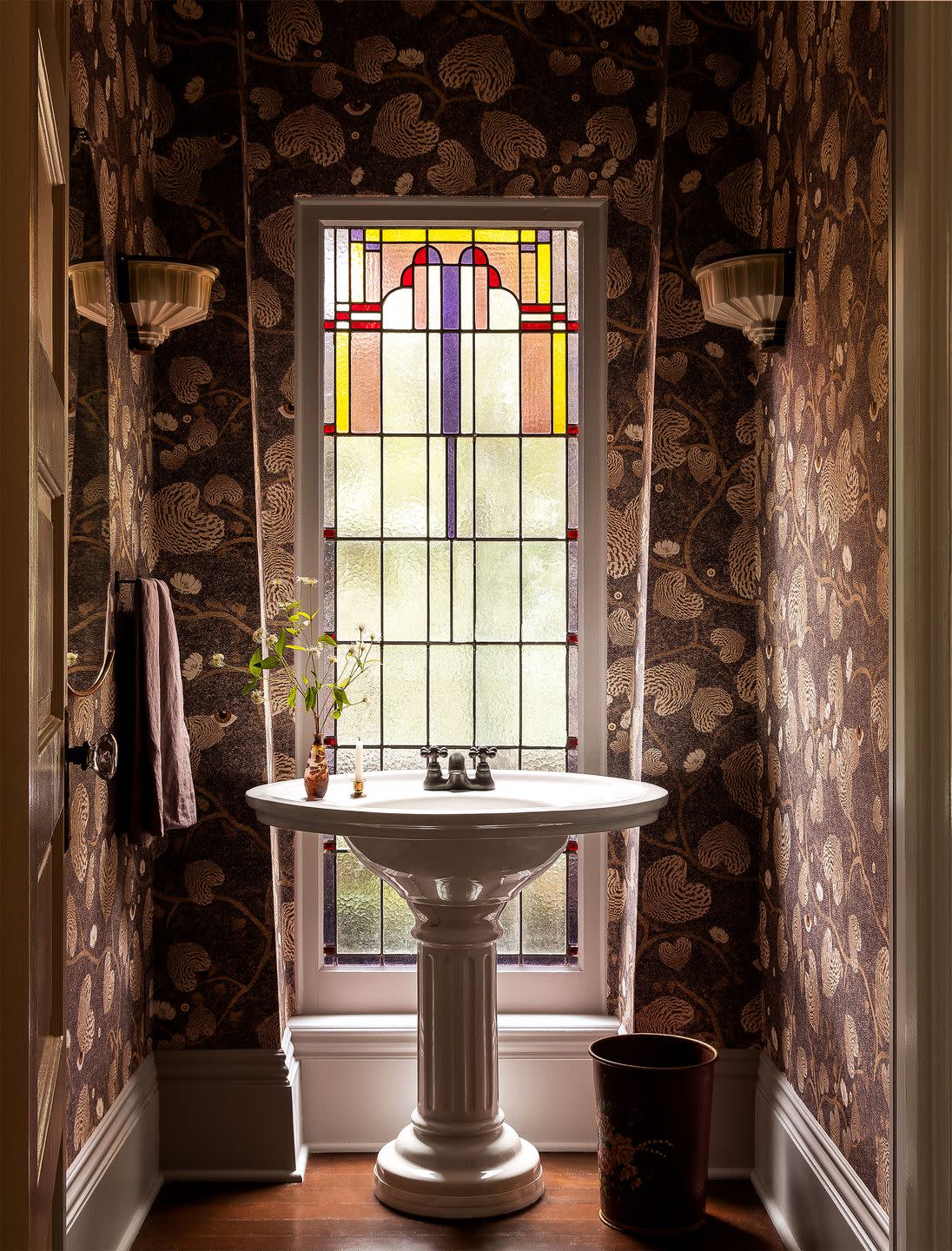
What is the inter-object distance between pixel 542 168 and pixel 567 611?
1.19 meters

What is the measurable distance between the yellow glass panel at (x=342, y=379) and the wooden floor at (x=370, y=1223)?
1958 mm

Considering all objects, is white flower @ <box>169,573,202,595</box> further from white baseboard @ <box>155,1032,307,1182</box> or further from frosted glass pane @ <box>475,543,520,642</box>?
white baseboard @ <box>155,1032,307,1182</box>

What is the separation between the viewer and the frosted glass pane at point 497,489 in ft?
11.0

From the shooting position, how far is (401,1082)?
3.22 meters

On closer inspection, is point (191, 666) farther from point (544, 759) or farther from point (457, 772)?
point (544, 759)

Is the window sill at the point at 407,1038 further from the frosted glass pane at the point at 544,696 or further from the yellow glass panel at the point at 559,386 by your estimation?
the yellow glass panel at the point at 559,386

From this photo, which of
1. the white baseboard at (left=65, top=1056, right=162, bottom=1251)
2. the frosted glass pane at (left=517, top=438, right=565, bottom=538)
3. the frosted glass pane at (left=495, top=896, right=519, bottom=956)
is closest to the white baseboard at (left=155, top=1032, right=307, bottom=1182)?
the white baseboard at (left=65, top=1056, right=162, bottom=1251)

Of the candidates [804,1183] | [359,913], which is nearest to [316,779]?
[359,913]

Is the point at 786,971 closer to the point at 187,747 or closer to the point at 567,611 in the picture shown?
the point at 567,611

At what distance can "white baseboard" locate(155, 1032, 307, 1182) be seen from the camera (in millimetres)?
3061

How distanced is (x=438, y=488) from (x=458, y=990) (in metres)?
1.32

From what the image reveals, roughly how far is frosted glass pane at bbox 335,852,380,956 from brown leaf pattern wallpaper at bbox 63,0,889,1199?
155mm

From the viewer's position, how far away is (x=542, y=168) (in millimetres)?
3281

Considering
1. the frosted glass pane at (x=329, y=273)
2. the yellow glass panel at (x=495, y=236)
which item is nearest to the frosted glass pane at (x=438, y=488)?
the frosted glass pane at (x=329, y=273)
